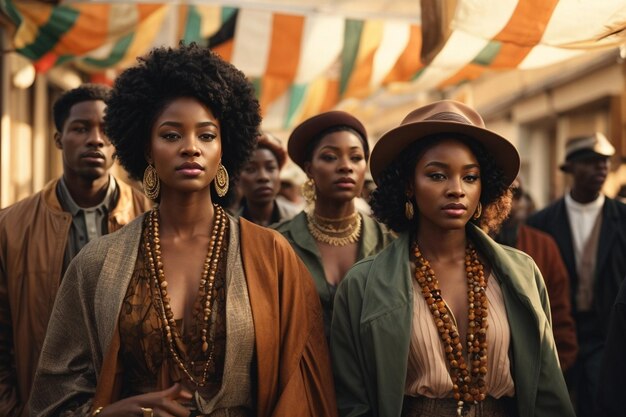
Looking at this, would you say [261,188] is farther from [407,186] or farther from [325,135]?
[407,186]

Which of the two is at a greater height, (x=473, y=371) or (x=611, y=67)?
(x=611, y=67)

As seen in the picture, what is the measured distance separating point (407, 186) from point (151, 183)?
3.77 ft

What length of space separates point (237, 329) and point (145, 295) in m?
0.41

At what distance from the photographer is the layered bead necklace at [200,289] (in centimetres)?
335

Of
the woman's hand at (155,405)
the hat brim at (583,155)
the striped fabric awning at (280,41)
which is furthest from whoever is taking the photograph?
the hat brim at (583,155)

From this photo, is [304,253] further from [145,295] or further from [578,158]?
[578,158]

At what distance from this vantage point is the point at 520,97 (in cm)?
2105

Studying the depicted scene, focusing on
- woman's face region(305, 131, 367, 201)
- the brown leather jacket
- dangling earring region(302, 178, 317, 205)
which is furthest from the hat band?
the brown leather jacket

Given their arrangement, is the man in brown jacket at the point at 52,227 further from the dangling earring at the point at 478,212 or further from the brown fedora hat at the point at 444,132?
the dangling earring at the point at 478,212

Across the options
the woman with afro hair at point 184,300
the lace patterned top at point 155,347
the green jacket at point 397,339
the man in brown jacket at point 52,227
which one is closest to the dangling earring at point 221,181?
the woman with afro hair at point 184,300

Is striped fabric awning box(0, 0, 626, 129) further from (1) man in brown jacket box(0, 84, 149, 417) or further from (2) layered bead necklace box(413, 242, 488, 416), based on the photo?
(1) man in brown jacket box(0, 84, 149, 417)

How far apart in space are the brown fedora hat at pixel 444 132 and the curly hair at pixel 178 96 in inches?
23.8

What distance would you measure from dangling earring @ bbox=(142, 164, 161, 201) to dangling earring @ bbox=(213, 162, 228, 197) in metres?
0.25

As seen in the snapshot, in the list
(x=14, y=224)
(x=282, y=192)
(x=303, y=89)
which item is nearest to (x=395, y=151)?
(x=14, y=224)
